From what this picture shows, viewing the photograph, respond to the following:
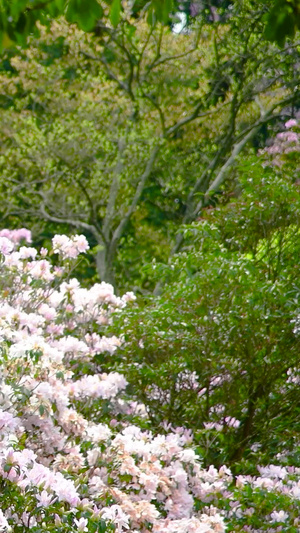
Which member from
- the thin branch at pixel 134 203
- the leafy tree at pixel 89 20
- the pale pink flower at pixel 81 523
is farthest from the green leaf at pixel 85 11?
the thin branch at pixel 134 203

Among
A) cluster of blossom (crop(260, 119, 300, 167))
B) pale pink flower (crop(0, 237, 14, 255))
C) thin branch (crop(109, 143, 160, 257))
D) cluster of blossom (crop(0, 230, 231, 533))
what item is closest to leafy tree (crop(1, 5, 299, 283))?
thin branch (crop(109, 143, 160, 257))

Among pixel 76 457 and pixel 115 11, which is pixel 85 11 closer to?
pixel 115 11

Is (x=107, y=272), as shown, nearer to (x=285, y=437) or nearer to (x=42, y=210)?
(x=42, y=210)

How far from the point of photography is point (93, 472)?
447 centimetres

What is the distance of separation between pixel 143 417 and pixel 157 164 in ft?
32.2

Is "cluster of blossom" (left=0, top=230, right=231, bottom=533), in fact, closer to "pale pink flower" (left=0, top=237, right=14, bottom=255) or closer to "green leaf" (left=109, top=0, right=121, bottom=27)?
"pale pink flower" (left=0, top=237, right=14, bottom=255)

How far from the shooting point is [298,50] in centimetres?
1175

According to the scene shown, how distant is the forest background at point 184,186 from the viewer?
5.77 metres

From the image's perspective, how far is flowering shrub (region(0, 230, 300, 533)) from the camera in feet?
12.4

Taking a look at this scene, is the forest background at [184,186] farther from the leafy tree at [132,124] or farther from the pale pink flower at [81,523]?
the pale pink flower at [81,523]

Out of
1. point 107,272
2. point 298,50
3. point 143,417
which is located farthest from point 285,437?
point 107,272

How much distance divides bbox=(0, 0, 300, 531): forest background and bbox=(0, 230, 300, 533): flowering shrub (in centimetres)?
28

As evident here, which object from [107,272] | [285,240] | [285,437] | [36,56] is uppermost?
[36,56]

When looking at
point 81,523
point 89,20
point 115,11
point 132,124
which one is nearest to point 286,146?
point 132,124
